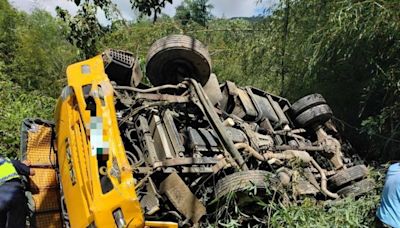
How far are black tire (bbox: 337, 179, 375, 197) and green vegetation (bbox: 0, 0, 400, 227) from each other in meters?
0.11

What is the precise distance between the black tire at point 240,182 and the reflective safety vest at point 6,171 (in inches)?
61.9

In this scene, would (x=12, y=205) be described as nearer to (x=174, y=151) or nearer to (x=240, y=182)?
(x=174, y=151)

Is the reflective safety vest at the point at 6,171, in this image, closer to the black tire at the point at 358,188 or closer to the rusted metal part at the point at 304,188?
the rusted metal part at the point at 304,188

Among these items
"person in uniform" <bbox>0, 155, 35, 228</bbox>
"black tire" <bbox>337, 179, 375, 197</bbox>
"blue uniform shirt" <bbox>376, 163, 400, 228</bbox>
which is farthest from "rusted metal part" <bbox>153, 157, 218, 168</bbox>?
"black tire" <bbox>337, 179, 375, 197</bbox>

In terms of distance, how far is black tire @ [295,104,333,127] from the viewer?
609 cm

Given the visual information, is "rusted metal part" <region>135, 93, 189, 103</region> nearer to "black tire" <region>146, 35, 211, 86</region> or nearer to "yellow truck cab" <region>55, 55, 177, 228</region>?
"black tire" <region>146, 35, 211, 86</region>

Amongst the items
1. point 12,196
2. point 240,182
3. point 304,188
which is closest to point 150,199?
point 240,182

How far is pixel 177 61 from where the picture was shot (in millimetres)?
5270

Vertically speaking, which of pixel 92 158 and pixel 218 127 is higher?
pixel 218 127

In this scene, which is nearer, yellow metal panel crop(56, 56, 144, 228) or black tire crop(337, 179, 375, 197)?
yellow metal panel crop(56, 56, 144, 228)

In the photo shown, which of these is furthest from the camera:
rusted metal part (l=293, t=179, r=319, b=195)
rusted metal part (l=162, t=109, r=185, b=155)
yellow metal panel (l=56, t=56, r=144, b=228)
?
rusted metal part (l=293, t=179, r=319, b=195)

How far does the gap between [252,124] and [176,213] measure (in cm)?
188

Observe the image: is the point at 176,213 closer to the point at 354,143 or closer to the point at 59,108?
the point at 59,108

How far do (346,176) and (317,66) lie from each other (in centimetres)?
227
